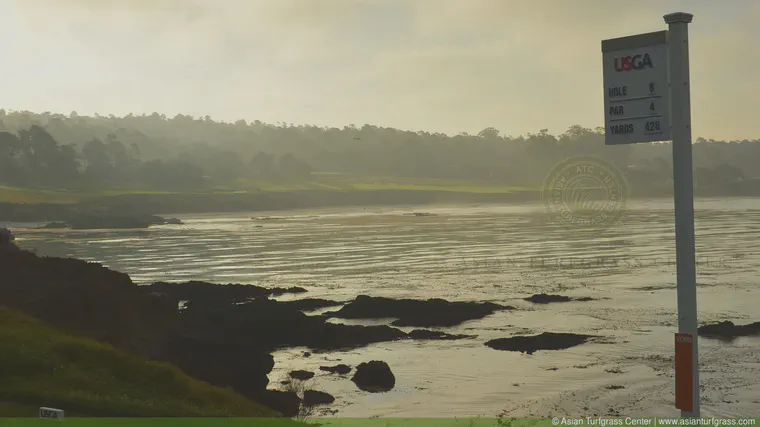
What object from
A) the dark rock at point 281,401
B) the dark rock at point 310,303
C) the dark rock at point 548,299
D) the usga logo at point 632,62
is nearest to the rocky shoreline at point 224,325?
the dark rock at point 281,401

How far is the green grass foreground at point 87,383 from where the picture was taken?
66.9 feet

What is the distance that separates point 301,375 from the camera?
3841cm

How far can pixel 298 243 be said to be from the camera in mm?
129000

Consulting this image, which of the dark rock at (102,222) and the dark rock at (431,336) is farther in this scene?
the dark rock at (102,222)

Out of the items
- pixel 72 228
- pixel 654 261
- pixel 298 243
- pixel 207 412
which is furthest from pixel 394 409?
pixel 72 228

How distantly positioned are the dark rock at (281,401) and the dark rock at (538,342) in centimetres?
1616

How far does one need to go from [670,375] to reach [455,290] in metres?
34.1

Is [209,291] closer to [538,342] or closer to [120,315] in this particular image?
[120,315]

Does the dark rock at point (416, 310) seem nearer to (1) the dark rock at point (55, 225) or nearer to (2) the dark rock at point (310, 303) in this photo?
(2) the dark rock at point (310, 303)

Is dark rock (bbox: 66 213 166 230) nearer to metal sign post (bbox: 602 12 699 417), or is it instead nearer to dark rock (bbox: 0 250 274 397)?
dark rock (bbox: 0 250 274 397)

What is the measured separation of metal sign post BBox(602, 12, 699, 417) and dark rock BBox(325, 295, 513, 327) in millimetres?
45271

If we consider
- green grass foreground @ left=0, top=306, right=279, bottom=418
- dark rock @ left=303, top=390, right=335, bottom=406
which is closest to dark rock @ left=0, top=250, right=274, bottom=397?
dark rock @ left=303, top=390, right=335, bottom=406

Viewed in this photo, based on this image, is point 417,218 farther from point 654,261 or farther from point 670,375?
point 670,375

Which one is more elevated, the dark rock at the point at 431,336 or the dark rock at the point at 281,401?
the dark rock at the point at 281,401
